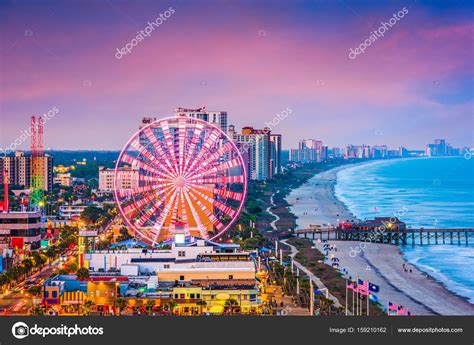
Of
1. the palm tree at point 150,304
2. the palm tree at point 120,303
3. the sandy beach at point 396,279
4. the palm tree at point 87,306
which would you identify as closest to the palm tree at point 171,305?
the palm tree at point 150,304

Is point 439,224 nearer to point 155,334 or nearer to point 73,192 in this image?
point 73,192

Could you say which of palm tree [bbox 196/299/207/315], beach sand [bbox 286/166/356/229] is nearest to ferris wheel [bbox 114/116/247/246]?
palm tree [bbox 196/299/207/315]

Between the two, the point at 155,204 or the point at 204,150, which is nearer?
the point at 204,150

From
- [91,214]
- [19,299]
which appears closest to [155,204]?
[19,299]

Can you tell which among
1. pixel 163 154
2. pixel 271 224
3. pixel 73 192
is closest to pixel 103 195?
pixel 73 192

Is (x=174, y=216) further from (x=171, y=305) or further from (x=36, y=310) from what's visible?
(x=36, y=310)

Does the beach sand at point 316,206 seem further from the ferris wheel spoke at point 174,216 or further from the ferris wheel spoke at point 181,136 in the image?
the ferris wheel spoke at point 181,136
